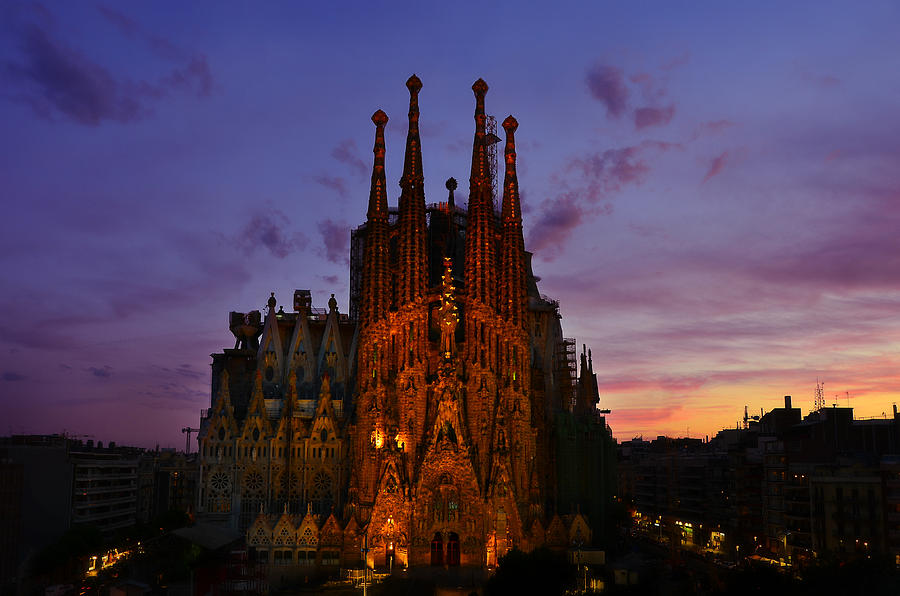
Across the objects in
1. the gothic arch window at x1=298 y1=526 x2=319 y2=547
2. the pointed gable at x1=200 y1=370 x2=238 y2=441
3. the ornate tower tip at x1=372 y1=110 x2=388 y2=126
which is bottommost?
the gothic arch window at x1=298 y1=526 x2=319 y2=547

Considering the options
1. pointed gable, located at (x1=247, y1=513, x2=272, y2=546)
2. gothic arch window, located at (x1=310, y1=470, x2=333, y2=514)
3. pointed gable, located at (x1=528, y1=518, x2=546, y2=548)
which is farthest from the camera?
gothic arch window, located at (x1=310, y1=470, x2=333, y2=514)

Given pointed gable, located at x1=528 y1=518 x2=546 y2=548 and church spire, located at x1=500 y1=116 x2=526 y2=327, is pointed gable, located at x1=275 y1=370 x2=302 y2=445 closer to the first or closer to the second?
church spire, located at x1=500 y1=116 x2=526 y2=327

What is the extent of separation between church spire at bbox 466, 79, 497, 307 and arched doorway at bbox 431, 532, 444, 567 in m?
24.6

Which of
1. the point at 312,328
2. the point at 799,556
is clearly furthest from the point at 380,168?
the point at 799,556

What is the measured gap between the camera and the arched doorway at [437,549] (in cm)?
8875

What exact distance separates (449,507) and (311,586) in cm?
1535

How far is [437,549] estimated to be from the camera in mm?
89250

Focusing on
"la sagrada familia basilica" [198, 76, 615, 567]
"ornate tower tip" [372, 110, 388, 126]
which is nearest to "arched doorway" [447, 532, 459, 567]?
"la sagrada familia basilica" [198, 76, 615, 567]

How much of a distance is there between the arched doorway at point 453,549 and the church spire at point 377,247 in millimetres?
23730

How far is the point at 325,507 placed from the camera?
9675cm

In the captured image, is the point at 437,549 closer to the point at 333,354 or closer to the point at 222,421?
the point at 222,421

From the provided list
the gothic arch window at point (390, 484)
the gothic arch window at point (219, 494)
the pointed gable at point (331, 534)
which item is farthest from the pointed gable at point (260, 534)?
the gothic arch window at point (390, 484)

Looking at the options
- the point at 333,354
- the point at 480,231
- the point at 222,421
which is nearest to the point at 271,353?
the point at 333,354

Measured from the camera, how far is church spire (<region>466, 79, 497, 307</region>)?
9575 cm
